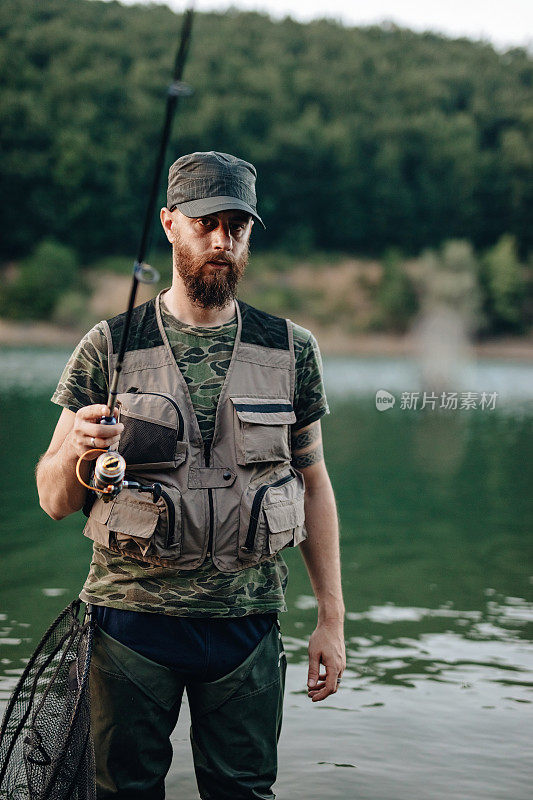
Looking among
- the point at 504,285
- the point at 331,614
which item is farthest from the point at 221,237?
the point at 504,285

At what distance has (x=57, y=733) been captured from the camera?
102 inches

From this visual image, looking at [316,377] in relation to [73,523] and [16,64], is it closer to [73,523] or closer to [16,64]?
[73,523]

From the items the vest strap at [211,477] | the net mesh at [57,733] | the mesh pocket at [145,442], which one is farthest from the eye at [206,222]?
the net mesh at [57,733]

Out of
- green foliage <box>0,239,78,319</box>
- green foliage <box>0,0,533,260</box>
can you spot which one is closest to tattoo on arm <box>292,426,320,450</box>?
green foliage <box>0,239,78,319</box>

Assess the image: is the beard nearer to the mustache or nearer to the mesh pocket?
the mustache

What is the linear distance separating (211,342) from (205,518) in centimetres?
51

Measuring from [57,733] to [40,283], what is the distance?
63077 millimetres

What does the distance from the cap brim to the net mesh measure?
1146 mm

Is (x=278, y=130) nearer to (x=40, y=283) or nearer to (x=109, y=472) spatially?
(x=40, y=283)

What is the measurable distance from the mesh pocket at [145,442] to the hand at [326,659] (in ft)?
2.42

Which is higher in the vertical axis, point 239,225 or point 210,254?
point 239,225

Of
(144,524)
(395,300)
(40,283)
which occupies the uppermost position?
(395,300)

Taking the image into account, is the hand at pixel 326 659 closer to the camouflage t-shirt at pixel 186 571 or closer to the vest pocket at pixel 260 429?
the camouflage t-shirt at pixel 186 571

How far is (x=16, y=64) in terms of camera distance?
85.4 m
